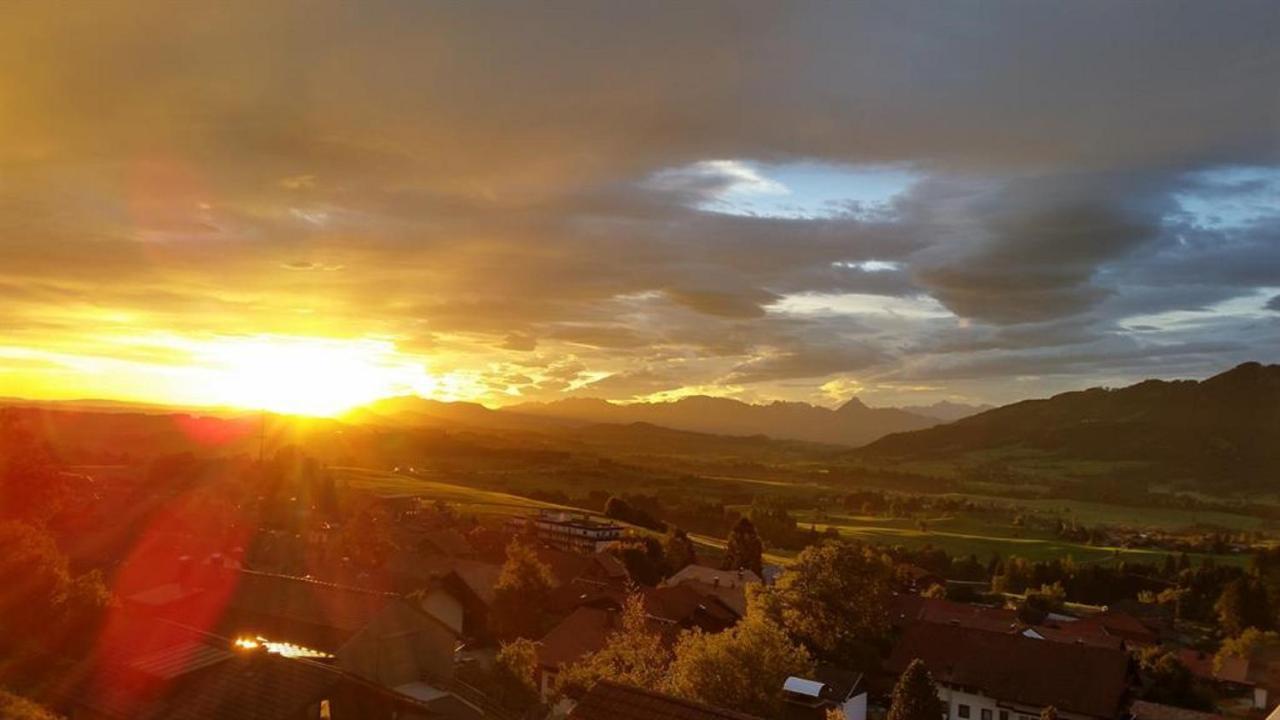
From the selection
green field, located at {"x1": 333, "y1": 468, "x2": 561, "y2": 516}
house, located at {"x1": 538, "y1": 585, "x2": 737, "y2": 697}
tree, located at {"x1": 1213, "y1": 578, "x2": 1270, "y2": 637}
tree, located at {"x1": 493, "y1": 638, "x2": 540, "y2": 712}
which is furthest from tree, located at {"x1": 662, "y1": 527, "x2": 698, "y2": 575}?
tree, located at {"x1": 1213, "y1": 578, "x2": 1270, "y2": 637}

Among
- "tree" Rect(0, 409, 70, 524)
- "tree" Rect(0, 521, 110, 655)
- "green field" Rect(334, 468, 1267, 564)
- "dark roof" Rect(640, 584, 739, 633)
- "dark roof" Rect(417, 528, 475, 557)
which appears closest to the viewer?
"tree" Rect(0, 521, 110, 655)

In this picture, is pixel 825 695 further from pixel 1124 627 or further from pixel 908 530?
pixel 908 530

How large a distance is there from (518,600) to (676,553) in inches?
1650

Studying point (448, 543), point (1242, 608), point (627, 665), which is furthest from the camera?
point (448, 543)

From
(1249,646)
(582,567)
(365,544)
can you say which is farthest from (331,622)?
(1249,646)

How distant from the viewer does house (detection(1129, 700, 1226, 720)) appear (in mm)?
52406

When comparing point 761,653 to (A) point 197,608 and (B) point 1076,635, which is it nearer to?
(A) point 197,608

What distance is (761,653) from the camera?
33.4 meters

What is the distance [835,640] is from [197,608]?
1548 inches

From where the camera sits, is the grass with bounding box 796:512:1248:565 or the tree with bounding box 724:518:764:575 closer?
the tree with bounding box 724:518:764:575

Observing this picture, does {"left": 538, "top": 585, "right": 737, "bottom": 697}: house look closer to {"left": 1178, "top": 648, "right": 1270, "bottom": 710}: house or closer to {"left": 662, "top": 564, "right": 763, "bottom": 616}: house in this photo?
{"left": 662, "top": 564, "right": 763, "bottom": 616}: house

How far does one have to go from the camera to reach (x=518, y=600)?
2450 inches

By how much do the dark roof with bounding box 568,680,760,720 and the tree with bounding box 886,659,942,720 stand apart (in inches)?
1046

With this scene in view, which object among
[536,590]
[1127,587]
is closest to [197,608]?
[536,590]
